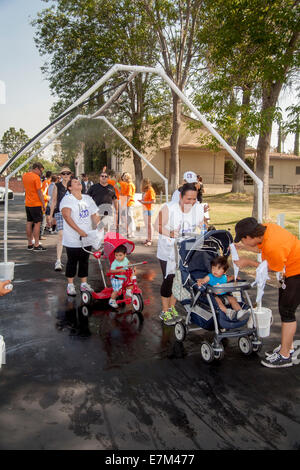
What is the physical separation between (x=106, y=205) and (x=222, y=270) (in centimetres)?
669

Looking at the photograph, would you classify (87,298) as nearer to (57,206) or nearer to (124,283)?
(124,283)

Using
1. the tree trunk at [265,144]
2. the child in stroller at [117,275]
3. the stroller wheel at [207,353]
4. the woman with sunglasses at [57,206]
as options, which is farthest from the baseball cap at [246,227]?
the tree trunk at [265,144]

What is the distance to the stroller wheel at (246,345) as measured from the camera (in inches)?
182

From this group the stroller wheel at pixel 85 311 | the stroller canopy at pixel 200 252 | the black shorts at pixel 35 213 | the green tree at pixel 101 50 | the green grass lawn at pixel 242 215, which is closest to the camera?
the stroller canopy at pixel 200 252

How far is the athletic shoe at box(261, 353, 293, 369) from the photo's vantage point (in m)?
4.35

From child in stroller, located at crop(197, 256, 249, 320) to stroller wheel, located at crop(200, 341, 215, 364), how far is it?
439 mm

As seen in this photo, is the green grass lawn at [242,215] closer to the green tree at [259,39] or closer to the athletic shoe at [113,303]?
the green tree at [259,39]

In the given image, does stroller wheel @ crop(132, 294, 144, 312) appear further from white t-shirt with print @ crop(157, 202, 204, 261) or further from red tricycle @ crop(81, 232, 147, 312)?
white t-shirt with print @ crop(157, 202, 204, 261)

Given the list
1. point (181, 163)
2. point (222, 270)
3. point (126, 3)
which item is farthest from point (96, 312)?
point (181, 163)

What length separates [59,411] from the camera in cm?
349

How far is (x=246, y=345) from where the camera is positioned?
184 inches

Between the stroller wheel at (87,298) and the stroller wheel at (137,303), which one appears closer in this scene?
Result: the stroller wheel at (137,303)

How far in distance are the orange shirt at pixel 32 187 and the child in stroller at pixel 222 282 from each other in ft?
21.9
